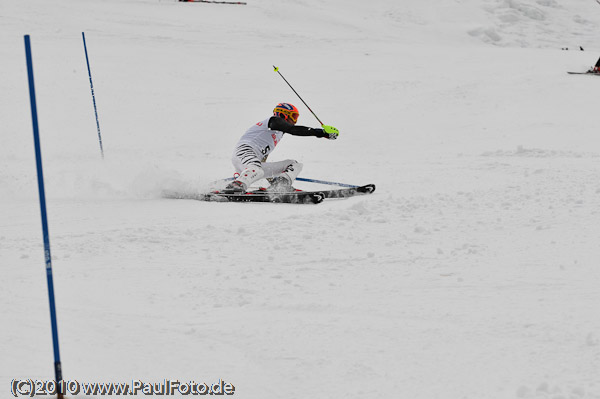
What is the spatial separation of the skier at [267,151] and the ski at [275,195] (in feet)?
0.37

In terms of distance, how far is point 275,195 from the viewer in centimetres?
767

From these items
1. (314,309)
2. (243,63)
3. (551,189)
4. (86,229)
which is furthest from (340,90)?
(314,309)

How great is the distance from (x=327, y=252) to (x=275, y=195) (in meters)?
2.49

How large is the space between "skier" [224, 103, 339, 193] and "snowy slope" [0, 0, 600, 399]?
598 millimetres

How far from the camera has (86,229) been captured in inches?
242

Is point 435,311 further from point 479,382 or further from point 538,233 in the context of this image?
point 538,233

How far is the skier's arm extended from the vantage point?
7.88 m

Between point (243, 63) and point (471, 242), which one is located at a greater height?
point (243, 63)

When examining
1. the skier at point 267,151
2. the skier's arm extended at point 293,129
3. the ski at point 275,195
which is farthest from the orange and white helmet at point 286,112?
the ski at point 275,195

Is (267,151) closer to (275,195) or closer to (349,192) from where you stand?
(275,195)

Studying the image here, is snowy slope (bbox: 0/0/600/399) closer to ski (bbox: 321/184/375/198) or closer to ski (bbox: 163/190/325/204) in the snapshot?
ski (bbox: 163/190/325/204)

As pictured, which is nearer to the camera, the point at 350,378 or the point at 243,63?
the point at 350,378

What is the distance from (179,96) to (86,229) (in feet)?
39.6

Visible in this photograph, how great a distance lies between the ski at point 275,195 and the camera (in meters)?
7.55
